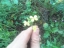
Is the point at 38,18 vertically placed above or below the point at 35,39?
above

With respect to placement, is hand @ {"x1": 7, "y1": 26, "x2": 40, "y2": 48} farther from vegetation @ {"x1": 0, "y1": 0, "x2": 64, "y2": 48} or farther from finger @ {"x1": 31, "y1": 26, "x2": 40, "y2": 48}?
vegetation @ {"x1": 0, "y1": 0, "x2": 64, "y2": 48}

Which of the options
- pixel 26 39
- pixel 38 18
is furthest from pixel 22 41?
pixel 38 18

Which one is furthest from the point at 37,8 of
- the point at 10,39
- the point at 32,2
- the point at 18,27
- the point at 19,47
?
the point at 19,47

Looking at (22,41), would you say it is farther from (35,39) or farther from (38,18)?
(38,18)

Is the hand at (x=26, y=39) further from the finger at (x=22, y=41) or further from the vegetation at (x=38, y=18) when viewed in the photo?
the vegetation at (x=38, y=18)

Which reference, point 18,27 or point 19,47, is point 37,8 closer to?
point 18,27
